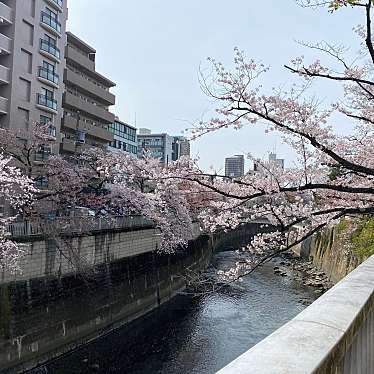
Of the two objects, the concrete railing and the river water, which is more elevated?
the concrete railing

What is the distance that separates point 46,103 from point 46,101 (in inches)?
5.1

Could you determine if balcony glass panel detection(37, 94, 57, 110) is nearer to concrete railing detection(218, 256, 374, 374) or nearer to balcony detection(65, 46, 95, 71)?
balcony detection(65, 46, 95, 71)

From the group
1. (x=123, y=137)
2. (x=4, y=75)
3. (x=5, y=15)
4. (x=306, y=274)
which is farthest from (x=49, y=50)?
(x=306, y=274)

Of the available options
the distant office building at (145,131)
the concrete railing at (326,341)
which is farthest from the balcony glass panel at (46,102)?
the distant office building at (145,131)

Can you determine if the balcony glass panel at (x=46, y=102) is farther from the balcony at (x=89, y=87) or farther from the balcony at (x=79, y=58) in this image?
the balcony at (x=79, y=58)

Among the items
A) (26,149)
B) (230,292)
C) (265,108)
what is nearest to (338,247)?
(230,292)

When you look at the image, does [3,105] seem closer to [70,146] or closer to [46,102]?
[46,102]

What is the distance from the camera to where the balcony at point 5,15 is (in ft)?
71.9

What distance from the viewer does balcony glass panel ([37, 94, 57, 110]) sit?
25.0 metres

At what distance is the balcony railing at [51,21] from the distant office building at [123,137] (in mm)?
13946

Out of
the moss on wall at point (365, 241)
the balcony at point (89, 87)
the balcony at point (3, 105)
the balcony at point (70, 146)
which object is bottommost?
the moss on wall at point (365, 241)

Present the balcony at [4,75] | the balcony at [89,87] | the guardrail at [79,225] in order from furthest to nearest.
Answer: the balcony at [89,87] < the balcony at [4,75] < the guardrail at [79,225]

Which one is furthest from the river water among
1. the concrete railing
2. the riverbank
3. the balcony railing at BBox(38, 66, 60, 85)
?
the balcony railing at BBox(38, 66, 60, 85)

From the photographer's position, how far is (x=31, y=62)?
2431cm
